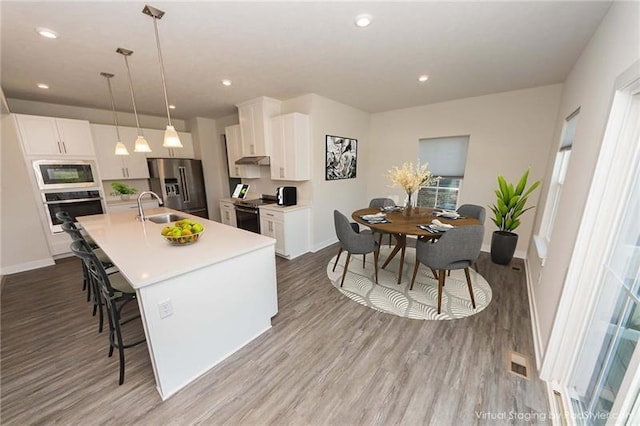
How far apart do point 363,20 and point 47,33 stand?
8.40 ft

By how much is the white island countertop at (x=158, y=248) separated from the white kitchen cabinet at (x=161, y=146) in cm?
262

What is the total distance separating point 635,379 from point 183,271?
2.28 m

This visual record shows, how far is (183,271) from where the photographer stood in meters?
1.46

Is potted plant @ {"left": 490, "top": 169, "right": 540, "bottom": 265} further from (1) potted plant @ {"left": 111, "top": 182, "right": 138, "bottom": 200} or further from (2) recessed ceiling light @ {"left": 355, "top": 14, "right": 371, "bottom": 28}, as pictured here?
(1) potted plant @ {"left": 111, "top": 182, "right": 138, "bottom": 200}

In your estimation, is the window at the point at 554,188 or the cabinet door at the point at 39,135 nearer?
the window at the point at 554,188

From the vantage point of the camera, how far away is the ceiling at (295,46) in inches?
62.5

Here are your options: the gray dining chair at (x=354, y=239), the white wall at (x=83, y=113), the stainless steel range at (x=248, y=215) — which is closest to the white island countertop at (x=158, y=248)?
the gray dining chair at (x=354, y=239)

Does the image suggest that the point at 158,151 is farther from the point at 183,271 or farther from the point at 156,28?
the point at 183,271

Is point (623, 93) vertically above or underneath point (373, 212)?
above

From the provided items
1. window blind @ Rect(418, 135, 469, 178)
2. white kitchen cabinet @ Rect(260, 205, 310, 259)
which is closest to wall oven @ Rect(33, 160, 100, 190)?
white kitchen cabinet @ Rect(260, 205, 310, 259)

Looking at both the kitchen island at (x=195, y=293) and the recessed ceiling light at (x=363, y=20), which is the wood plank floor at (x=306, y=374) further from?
the recessed ceiling light at (x=363, y=20)

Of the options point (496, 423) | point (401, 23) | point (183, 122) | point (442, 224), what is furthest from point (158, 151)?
point (496, 423)

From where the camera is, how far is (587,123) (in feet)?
5.49

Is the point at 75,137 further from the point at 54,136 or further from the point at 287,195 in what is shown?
the point at 287,195
